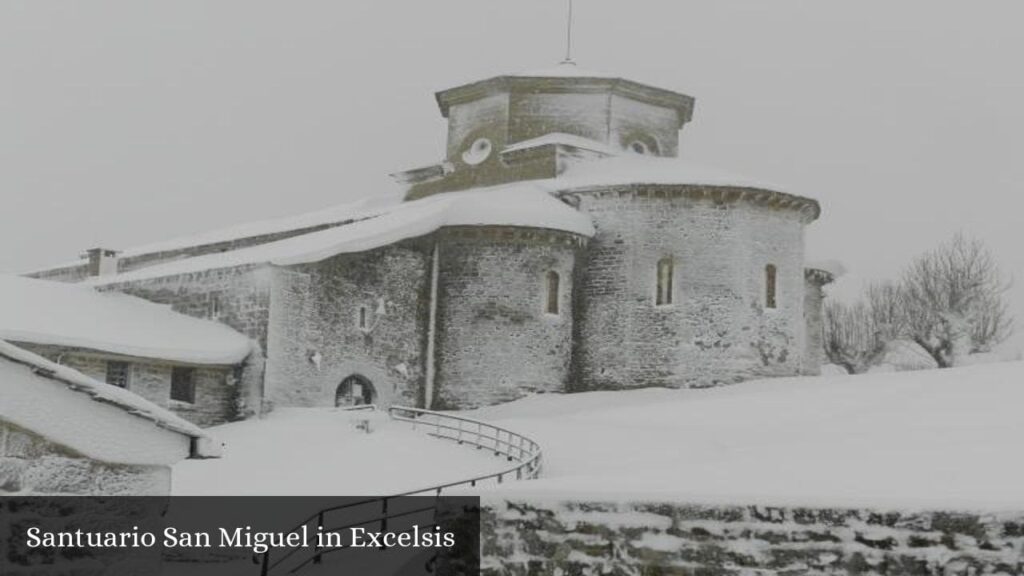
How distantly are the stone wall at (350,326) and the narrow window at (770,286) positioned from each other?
8414 mm

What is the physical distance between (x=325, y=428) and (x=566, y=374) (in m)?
7.81

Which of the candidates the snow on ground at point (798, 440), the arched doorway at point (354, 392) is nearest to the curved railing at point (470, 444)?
the snow on ground at point (798, 440)

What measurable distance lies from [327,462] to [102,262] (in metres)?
22.3

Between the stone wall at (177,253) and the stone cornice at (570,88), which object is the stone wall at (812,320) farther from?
the stone wall at (177,253)

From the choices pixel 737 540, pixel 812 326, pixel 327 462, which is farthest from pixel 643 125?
pixel 737 540

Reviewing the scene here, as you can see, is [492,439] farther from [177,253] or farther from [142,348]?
[177,253]

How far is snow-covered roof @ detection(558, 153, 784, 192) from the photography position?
30.2 metres

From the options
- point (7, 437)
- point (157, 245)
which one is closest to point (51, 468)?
point (7, 437)

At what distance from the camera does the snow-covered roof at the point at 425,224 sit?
28.4 metres

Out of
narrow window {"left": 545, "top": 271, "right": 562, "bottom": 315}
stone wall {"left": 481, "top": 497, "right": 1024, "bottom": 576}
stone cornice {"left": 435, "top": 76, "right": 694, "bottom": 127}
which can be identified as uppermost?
stone cornice {"left": 435, "top": 76, "right": 694, "bottom": 127}

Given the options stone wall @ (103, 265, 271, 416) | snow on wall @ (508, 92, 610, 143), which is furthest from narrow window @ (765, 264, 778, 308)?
stone wall @ (103, 265, 271, 416)

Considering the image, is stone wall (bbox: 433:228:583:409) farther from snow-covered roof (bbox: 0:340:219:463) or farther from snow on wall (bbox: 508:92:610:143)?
snow-covered roof (bbox: 0:340:219:463)

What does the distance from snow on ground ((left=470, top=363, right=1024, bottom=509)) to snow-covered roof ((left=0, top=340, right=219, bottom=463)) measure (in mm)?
2295

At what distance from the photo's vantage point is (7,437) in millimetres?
7000
